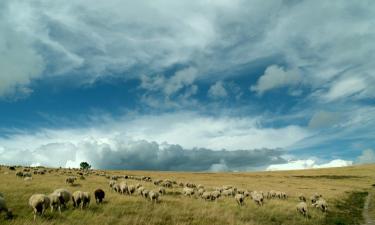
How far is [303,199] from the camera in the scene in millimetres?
37062

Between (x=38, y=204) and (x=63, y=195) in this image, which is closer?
(x=38, y=204)

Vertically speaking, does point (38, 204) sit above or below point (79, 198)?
below

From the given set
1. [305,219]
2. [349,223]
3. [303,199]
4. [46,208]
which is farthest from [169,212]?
[303,199]

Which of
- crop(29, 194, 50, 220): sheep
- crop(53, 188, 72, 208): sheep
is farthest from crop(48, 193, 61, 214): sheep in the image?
crop(29, 194, 50, 220): sheep

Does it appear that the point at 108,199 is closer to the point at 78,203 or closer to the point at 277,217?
the point at 78,203

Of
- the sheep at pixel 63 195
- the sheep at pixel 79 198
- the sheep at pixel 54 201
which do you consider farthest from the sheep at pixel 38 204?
the sheep at pixel 79 198

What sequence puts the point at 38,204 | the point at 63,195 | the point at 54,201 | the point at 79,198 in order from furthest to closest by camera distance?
the point at 79,198, the point at 63,195, the point at 54,201, the point at 38,204

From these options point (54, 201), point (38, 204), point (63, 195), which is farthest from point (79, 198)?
point (38, 204)

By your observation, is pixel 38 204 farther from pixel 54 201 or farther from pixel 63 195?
pixel 63 195

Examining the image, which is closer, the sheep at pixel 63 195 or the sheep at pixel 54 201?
the sheep at pixel 54 201

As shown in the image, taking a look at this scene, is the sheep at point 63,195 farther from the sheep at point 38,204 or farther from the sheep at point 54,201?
the sheep at point 38,204

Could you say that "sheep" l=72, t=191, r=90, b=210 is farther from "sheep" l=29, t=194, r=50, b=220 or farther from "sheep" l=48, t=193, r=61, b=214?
"sheep" l=29, t=194, r=50, b=220

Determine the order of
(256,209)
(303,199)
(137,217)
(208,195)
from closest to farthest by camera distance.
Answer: (137,217)
(256,209)
(208,195)
(303,199)

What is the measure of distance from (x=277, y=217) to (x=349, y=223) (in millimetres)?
4942
